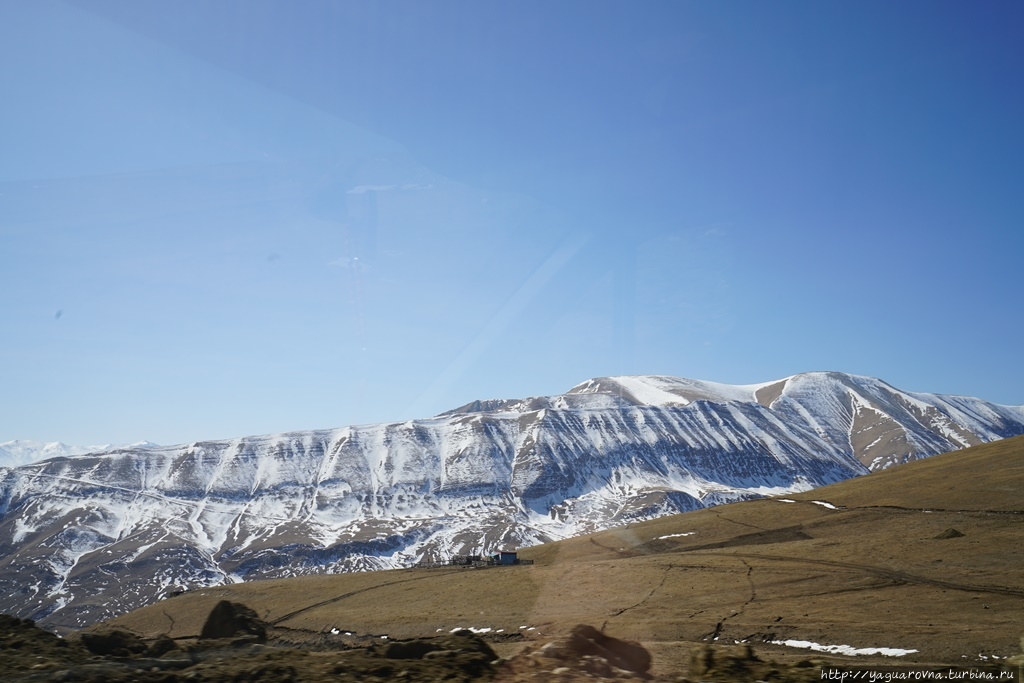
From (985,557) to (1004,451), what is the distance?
56.1m

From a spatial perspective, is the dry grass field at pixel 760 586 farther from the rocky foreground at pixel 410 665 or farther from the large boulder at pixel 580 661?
the rocky foreground at pixel 410 665

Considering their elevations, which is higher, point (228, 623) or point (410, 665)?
point (410, 665)

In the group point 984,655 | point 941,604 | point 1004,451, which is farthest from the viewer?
point 1004,451

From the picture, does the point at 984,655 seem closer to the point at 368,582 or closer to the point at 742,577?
the point at 742,577

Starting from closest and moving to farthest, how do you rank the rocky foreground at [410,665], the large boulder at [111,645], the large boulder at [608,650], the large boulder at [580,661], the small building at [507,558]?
the rocky foreground at [410,665] < the large boulder at [580,661] < the large boulder at [608,650] < the large boulder at [111,645] < the small building at [507,558]

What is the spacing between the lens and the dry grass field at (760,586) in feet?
124

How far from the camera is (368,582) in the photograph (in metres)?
82.4

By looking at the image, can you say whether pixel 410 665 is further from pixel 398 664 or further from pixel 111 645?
pixel 111 645

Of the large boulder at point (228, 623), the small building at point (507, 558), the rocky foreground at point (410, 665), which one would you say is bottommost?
the small building at point (507, 558)

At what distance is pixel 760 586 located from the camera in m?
52.2

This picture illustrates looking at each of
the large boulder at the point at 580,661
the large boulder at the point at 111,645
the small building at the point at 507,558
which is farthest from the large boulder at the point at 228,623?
the small building at the point at 507,558

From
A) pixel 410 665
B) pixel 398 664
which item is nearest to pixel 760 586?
pixel 410 665

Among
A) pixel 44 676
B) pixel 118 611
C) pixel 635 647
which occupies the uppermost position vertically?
pixel 44 676

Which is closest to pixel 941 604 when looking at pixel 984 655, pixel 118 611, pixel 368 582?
pixel 984 655
